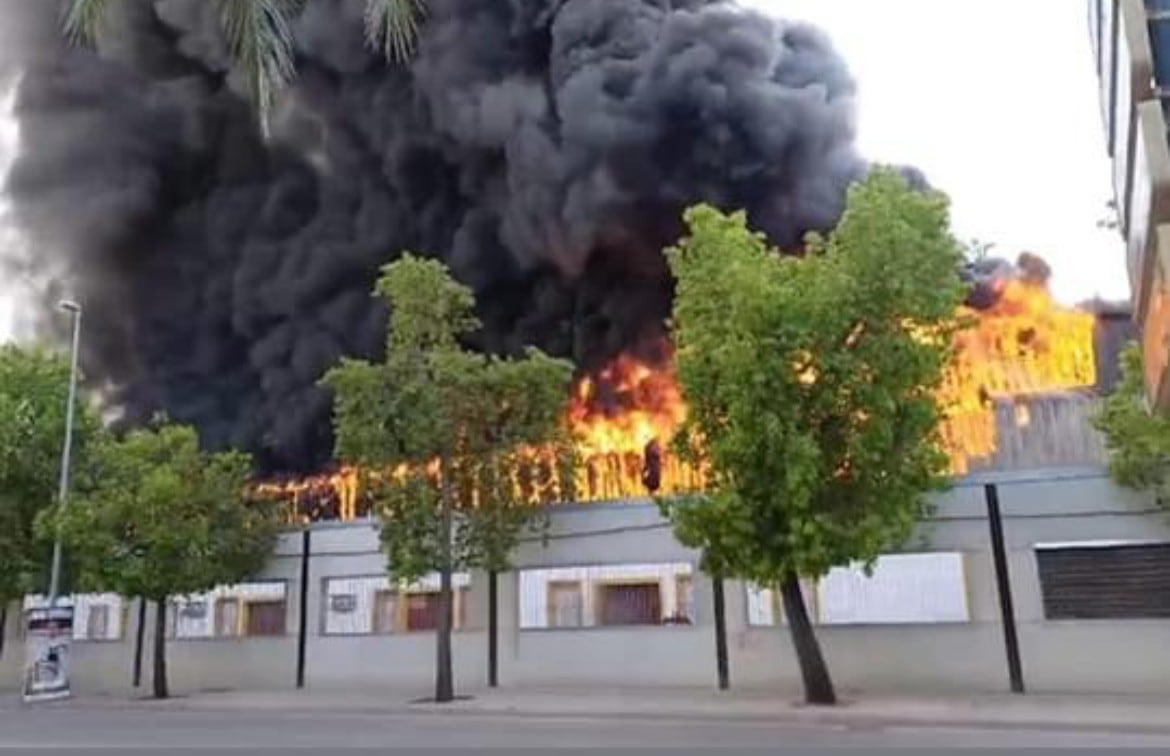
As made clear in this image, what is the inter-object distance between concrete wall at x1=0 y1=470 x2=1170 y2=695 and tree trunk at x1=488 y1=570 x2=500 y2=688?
0.42 feet

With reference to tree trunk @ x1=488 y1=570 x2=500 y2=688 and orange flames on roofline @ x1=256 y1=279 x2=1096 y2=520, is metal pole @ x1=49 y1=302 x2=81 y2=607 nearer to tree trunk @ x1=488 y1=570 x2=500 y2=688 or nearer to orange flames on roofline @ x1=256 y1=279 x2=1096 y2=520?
orange flames on roofline @ x1=256 y1=279 x2=1096 y2=520

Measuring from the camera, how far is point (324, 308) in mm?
36188

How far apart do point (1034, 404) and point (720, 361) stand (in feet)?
25.9

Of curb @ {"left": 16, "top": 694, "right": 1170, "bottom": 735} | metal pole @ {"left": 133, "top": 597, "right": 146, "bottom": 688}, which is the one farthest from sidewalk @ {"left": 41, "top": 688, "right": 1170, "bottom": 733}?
metal pole @ {"left": 133, "top": 597, "right": 146, "bottom": 688}

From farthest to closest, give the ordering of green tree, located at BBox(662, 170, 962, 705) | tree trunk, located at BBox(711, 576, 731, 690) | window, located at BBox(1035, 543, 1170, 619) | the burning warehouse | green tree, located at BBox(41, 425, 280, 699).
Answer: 1. the burning warehouse
2. green tree, located at BBox(41, 425, 280, 699)
3. tree trunk, located at BBox(711, 576, 731, 690)
4. window, located at BBox(1035, 543, 1170, 619)
5. green tree, located at BBox(662, 170, 962, 705)

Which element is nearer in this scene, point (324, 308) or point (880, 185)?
point (880, 185)

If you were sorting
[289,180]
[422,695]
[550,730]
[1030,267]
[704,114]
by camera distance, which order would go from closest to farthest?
[550,730] < [422,695] < [1030,267] < [704,114] < [289,180]

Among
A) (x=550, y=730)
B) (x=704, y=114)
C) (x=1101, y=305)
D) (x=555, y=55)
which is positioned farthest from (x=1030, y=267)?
(x=550, y=730)

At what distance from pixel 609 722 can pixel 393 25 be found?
912 centimetres

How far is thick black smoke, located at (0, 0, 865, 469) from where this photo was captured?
3081 cm

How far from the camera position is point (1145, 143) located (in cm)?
324

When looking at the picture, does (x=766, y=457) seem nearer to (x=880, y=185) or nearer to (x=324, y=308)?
(x=880, y=185)

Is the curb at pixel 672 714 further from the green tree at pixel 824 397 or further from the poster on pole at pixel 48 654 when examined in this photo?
the green tree at pixel 824 397

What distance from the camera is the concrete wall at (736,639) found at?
50.0ft
